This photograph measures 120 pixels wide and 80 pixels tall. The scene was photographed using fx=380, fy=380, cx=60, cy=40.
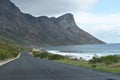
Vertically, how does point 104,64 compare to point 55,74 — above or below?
above

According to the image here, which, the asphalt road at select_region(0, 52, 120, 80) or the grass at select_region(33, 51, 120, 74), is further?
the grass at select_region(33, 51, 120, 74)

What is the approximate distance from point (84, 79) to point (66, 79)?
119 centimetres

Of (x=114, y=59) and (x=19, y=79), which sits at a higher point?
(x=114, y=59)

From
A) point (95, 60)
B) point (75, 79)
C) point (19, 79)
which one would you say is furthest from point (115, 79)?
point (95, 60)

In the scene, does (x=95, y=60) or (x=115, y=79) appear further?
(x=95, y=60)

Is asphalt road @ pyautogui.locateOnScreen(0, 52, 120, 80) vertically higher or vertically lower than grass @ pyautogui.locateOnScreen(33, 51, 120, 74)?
lower

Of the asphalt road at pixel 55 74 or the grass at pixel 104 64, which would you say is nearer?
the asphalt road at pixel 55 74

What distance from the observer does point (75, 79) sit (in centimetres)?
2419

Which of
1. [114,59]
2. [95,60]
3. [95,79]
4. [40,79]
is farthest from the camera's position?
[95,60]

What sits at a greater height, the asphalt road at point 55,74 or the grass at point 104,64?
the grass at point 104,64

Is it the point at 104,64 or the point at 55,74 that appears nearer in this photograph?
the point at 55,74

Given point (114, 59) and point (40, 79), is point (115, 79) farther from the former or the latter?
point (114, 59)

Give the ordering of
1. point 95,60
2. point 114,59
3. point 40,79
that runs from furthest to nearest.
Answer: point 95,60 → point 114,59 → point 40,79

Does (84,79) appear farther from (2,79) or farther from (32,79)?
(2,79)
